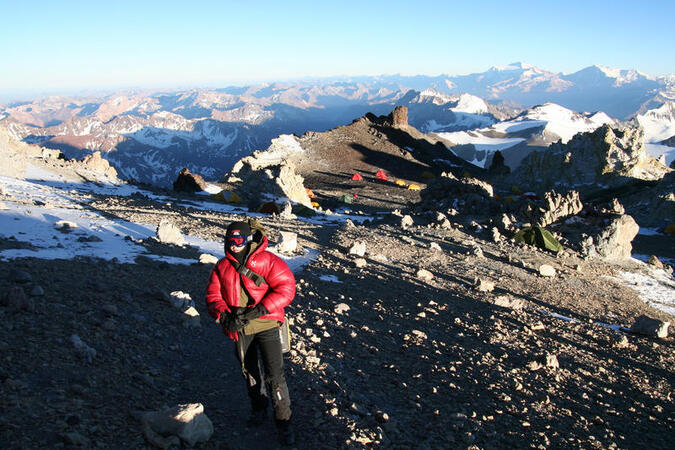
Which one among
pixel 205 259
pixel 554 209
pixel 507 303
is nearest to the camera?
pixel 507 303

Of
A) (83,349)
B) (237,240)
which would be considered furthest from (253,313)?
(83,349)

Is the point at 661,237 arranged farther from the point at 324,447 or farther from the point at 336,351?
the point at 324,447

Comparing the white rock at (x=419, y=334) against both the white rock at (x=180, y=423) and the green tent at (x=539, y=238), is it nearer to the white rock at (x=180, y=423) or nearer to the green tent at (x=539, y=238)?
the white rock at (x=180, y=423)

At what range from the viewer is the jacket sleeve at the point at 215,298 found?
135 inches

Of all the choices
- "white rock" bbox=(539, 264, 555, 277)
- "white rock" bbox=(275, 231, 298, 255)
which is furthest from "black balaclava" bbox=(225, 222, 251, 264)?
"white rock" bbox=(539, 264, 555, 277)

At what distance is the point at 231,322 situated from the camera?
3.38 m

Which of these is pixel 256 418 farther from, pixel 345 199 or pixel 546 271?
pixel 345 199

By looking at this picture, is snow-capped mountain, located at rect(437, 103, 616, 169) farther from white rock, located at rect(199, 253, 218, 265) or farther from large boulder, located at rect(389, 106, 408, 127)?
white rock, located at rect(199, 253, 218, 265)

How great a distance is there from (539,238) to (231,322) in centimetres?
1262

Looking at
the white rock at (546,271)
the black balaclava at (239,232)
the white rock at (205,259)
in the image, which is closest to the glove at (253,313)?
the black balaclava at (239,232)

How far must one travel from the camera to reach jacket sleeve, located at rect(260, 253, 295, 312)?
3.33 metres

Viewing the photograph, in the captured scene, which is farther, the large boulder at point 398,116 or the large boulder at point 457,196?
the large boulder at point 398,116

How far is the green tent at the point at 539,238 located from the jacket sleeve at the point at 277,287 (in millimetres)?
12055

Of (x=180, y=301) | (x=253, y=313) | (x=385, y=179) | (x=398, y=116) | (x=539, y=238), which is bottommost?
(x=385, y=179)
